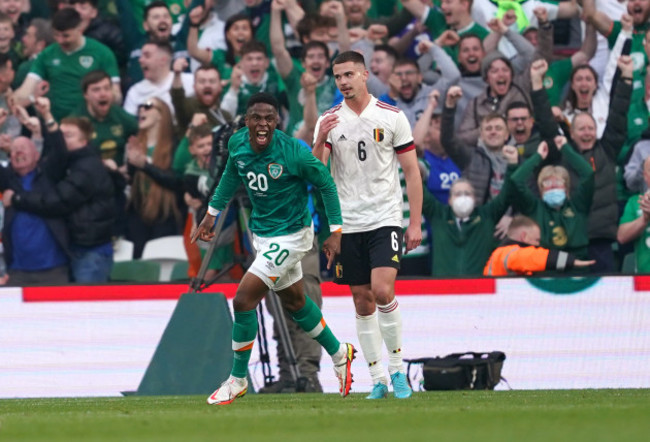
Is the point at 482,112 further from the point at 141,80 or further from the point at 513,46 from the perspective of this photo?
the point at 141,80

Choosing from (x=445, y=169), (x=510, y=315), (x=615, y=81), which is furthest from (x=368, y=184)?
(x=615, y=81)

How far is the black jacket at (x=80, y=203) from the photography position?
13.6m

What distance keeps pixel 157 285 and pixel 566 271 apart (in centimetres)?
414

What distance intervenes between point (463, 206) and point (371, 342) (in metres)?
4.00

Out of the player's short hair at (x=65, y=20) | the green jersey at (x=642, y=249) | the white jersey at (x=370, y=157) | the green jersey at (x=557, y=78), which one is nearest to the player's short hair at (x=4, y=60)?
the player's short hair at (x=65, y=20)

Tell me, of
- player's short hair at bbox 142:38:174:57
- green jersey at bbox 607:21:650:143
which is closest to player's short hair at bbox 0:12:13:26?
player's short hair at bbox 142:38:174:57

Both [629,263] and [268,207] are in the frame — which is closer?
[268,207]

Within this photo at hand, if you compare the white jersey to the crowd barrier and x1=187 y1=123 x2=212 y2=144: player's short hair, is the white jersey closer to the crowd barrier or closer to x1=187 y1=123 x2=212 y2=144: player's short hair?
the crowd barrier

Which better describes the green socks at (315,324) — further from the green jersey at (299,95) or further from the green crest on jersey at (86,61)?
the green crest on jersey at (86,61)

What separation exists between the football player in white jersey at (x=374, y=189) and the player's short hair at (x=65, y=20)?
583 cm

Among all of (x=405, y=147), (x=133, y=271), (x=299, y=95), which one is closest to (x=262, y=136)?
(x=405, y=147)

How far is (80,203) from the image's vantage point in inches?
537

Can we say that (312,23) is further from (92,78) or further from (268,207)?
(268,207)

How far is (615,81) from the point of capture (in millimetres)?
13594
